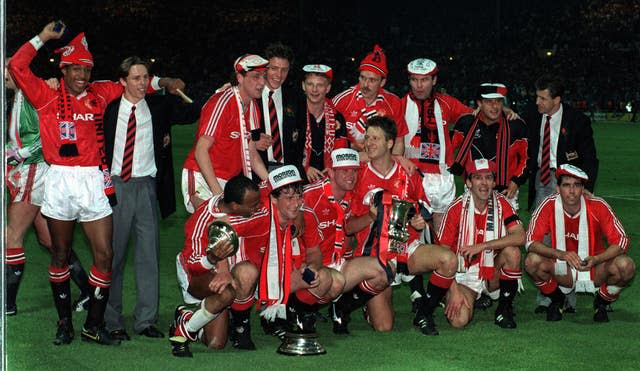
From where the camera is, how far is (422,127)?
917 centimetres

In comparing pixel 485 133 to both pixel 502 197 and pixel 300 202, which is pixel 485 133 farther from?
pixel 300 202

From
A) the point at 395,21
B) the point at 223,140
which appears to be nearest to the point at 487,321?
the point at 223,140

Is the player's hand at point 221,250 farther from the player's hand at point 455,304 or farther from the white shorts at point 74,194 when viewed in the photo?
the player's hand at point 455,304

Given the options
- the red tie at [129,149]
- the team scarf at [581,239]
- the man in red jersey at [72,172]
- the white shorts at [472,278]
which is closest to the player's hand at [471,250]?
the white shorts at [472,278]

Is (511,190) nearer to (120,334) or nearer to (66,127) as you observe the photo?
(120,334)

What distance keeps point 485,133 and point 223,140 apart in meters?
2.47

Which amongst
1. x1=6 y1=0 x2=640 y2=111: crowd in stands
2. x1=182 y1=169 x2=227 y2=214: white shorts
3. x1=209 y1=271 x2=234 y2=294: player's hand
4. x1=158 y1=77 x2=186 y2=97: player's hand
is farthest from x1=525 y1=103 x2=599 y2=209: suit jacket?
x1=6 y1=0 x2=640 y2=111: crowd in stands

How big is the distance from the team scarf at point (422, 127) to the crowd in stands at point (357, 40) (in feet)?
115

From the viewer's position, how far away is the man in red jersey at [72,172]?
6766 millimetres

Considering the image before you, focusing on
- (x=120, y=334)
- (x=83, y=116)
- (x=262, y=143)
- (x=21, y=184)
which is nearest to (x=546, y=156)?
(x=262, y=143)

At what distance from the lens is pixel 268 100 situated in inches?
324

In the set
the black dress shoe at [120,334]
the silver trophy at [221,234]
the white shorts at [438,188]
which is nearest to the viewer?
the silver trophy at [221,234]

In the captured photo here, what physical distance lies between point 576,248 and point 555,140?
3.63 feet

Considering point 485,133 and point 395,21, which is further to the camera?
point 395,21
